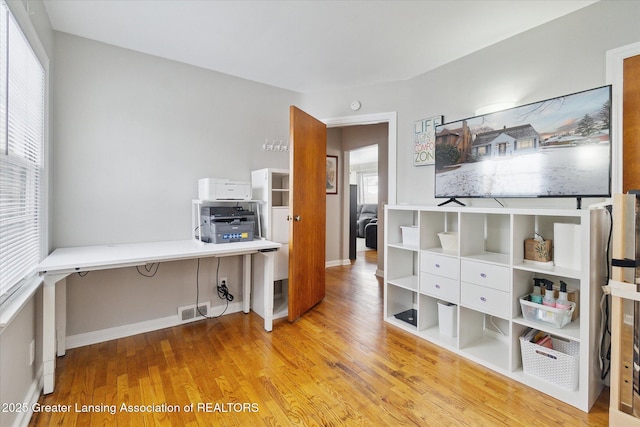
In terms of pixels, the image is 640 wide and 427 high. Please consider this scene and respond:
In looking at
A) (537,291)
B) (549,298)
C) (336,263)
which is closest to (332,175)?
(336,263)

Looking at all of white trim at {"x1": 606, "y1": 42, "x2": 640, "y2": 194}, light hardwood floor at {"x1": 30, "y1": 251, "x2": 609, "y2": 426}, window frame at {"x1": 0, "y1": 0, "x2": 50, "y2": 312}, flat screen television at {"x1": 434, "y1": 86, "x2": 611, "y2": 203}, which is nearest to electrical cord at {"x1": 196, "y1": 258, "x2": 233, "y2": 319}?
light hardwood floor at {"x1": 30, "y1": 251, "x2": 609, "y2": 426}

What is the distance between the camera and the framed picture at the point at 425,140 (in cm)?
278

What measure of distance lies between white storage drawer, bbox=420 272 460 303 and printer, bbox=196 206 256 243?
1558mm

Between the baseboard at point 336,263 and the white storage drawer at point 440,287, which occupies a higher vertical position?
the white storage drawer at point 440,287

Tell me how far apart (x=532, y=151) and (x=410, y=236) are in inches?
43.8

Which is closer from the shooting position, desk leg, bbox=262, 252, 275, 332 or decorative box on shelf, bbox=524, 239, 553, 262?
decorative box on shelf, bbox=524, 239, 553, 262

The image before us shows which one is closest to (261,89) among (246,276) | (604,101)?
(246,276)

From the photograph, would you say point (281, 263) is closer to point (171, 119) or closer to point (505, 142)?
point (171, 119)

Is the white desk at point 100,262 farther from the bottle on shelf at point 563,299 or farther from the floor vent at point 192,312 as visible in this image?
the bottle on shelf at point 563,299

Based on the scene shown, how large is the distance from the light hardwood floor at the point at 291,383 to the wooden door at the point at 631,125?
51.0 inches

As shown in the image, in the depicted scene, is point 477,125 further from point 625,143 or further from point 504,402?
point 504,402

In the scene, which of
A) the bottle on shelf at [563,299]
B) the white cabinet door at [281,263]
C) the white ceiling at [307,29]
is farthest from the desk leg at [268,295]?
the bottle on shelf at [563,299]

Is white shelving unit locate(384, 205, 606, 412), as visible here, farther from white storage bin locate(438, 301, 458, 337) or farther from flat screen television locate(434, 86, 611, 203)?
flat screen television locate(434, 86, 611, 203)

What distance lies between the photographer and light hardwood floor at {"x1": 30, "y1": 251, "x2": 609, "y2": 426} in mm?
1575
